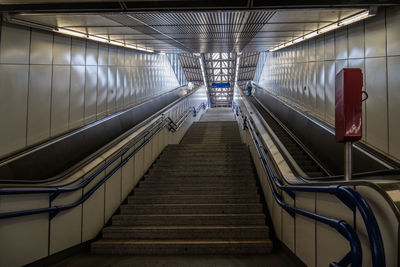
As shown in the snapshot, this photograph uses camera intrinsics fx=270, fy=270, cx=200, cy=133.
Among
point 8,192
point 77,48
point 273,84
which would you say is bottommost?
point 8,192

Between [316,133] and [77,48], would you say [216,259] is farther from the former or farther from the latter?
[77,48]

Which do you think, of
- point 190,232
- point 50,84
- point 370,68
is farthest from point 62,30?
point 370,68

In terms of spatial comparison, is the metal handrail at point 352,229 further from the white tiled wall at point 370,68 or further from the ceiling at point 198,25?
the ceiling at point 198,25

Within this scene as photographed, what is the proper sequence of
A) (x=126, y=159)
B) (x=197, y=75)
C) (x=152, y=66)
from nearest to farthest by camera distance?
1. (x=126, y=159)
2. (x=152, y=66)
3. (x=197, y=75)

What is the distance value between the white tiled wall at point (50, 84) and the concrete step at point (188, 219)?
6.60 ft

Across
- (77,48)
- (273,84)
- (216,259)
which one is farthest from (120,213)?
(273,84)

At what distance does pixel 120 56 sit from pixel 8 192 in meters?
5.39

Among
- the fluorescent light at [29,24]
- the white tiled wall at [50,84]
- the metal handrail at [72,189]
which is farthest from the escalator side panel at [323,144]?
the fluorescent light at [29,24]

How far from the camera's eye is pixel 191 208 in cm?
416

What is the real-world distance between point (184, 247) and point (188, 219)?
0.58m

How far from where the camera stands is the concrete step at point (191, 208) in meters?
4.09

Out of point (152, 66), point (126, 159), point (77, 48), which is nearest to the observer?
point (126, 159)

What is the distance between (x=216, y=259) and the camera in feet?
10.3

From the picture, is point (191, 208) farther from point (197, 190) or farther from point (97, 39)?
point (97, 39)
